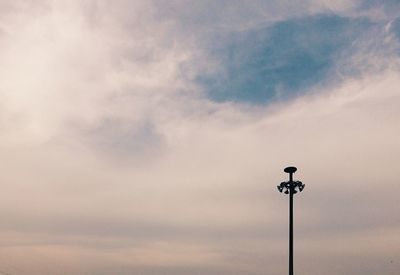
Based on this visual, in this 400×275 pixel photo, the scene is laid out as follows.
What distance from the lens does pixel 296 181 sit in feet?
78.0

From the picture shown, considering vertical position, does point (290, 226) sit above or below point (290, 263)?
above

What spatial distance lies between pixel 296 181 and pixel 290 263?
12.8 ft

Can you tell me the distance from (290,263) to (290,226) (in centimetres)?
172

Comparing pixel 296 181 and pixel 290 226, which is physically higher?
pixel 296 181

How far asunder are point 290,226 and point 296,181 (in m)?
2.19

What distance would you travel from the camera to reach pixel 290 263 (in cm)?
2264

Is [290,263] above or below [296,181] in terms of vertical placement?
below

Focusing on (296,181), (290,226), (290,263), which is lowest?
(290,263)

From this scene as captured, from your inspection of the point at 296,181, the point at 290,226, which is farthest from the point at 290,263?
the point at 296,181

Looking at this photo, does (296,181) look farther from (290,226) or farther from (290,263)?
(290,263)

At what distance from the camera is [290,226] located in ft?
76.3
